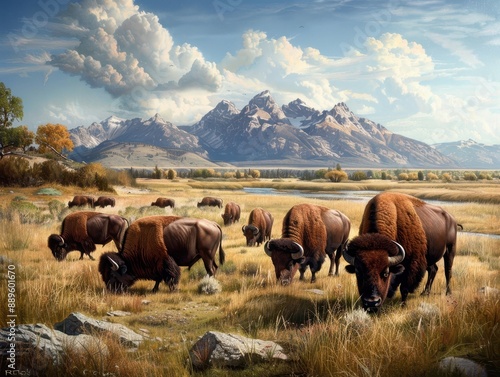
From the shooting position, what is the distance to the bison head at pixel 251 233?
8547 mm

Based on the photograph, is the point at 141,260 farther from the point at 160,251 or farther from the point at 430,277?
the point at 430,277

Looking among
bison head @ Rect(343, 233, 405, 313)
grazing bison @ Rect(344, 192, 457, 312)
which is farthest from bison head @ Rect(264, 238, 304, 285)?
bison head @ Rect(343, 233, 405, 313)

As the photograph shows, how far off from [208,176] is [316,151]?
2.34 m

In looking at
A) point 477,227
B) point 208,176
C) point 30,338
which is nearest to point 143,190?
point 208,176

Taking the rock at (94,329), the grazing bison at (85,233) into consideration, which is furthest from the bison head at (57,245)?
the rock at (94,329)

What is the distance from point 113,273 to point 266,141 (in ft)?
15.6

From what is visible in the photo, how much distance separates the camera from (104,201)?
309 inches

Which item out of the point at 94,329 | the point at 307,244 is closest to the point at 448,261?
the point at 307,244

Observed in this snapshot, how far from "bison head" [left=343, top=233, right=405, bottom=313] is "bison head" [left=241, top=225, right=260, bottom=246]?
388 cm

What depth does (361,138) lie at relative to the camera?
372 inches

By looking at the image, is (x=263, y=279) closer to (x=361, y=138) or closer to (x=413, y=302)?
(x=413, y=302)

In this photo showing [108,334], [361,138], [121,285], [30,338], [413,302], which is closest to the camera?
[30,338]

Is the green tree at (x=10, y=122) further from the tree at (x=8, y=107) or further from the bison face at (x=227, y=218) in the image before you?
the bison face at (x=227, y=218)

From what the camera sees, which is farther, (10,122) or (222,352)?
(10,122)
